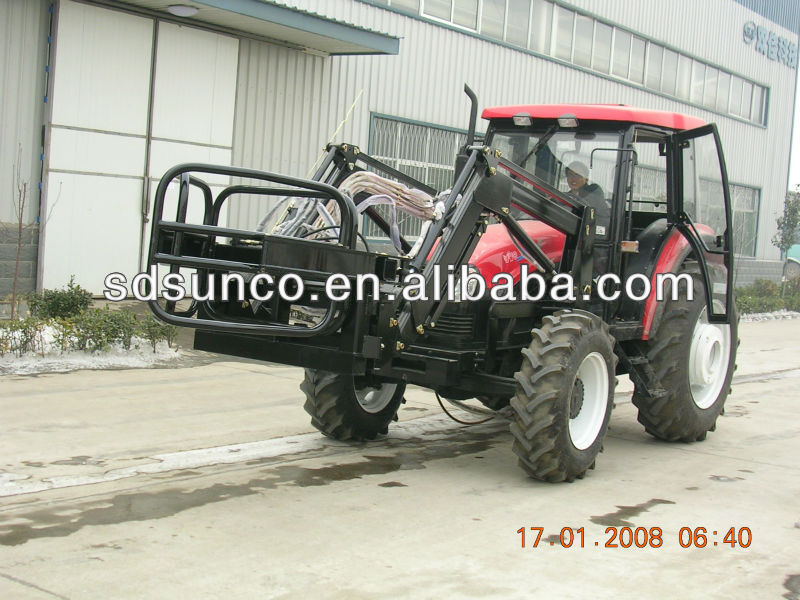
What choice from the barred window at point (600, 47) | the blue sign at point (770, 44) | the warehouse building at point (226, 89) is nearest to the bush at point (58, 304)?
the warehouse building at point (226, 89)

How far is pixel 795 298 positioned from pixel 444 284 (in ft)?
66.7

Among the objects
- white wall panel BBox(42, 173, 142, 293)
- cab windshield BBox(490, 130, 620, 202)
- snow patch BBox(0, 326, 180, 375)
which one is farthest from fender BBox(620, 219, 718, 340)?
white wall panel BBox(42, 173, 142, 293)

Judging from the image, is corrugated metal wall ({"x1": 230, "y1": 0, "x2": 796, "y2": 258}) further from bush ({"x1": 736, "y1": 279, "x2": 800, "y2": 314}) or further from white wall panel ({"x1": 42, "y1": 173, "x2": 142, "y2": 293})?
bush ({"x1": 736, "y1": 279, "x2": 800, "y2": 314})

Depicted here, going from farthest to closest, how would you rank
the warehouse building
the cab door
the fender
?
the warehouse building
the cab door
the fender

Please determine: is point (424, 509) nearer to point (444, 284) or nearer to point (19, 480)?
point (444, 284)

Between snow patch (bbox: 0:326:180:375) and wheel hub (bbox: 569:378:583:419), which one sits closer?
wheel hub (bbox: 569:378:583:419)

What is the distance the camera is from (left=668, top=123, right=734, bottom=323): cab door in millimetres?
7645

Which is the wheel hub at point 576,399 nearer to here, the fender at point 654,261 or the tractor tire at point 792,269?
the fender at point 654,261

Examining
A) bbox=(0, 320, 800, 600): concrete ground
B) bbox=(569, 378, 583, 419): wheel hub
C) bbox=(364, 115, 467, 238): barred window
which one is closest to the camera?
bbox=(0, 320, 800, 600): concrete ground

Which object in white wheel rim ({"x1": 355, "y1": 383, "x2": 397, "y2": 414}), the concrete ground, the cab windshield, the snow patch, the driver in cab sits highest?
the cab windshield

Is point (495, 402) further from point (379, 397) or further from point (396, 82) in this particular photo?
point (396, 82)

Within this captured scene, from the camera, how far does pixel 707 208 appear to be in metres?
8.02

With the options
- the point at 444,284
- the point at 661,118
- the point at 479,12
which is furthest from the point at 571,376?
the point at 479,12

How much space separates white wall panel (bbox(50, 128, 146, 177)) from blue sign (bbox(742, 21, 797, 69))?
67.0 feet
